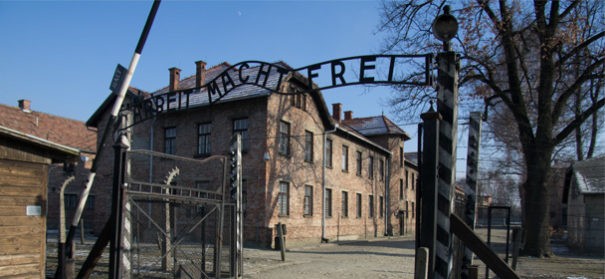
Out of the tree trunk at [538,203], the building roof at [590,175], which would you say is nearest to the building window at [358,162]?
the building roof at [590,175]

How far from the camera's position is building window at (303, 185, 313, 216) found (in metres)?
26.1

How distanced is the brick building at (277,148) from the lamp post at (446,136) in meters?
13.9

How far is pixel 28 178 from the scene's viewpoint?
29.1 ft

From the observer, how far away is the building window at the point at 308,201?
2610 centimetres

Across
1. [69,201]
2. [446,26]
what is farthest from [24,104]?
[446,26]

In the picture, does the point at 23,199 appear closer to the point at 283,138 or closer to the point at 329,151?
the point at 283,138

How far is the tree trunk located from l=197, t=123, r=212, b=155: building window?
14.6 m

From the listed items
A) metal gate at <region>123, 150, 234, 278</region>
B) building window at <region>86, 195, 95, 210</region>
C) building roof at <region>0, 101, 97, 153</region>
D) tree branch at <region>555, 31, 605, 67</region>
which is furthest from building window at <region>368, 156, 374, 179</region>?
building roof at <region>0, 101, 97, 153</region>

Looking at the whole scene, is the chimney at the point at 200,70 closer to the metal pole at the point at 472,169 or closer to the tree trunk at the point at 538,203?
the tree trunk at the point at 538,203

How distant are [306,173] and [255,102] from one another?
17.0ft

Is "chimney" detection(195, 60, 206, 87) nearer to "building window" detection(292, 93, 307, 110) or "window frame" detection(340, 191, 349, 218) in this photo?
"building window" detection(292, 93, 307, 110)

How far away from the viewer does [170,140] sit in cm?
2611

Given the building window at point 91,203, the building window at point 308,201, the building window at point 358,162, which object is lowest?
the building window at point 91,203

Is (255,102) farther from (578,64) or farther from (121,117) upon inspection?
(121,117)
